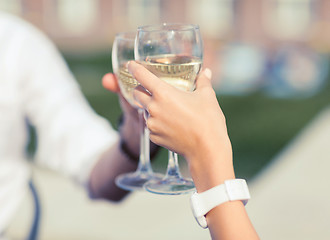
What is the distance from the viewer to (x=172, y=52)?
1120 millimetres

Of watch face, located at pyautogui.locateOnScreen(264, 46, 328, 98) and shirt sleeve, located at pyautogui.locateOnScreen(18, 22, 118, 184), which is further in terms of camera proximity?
watch face, located at pyautogui.locateOnScreen(264, 46, 328, 98)

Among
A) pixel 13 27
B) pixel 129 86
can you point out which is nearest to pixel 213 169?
pixel 129 86

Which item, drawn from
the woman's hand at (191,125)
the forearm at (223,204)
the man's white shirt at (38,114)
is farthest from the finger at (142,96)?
the man's white shirt at (38,114)

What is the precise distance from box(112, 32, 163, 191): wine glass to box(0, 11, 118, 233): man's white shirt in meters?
0.43

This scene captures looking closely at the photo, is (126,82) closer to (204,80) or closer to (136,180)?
(204,80)

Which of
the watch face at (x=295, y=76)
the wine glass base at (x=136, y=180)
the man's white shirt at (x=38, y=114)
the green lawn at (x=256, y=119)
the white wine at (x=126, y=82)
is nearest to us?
the white wine at (x=126, y=82)

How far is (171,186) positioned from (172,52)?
1.13 ft

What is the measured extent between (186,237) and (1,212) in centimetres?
182

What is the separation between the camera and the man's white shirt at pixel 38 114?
189cm

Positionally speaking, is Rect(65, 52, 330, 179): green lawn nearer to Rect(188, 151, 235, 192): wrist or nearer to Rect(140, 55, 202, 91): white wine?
Rect(140, 55, 202, 91): white wine

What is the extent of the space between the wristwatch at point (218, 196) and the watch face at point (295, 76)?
858cm

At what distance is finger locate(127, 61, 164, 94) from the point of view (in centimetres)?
98

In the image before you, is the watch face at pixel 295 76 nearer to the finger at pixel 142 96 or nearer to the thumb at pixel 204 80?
the thumb at pixel 204 80

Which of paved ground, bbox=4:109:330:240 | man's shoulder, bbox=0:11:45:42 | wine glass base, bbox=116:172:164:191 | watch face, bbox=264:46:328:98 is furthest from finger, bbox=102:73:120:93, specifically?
watch face, bbox=264:46:328:98
